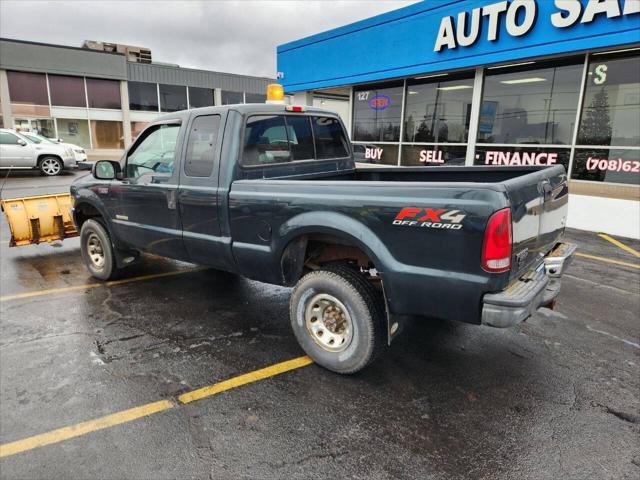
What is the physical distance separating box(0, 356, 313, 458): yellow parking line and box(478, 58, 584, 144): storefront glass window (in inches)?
323

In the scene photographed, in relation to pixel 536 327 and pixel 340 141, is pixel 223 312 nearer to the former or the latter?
pixel 340 141

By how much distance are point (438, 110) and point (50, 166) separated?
1441cm

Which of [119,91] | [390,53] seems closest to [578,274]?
[390,53]

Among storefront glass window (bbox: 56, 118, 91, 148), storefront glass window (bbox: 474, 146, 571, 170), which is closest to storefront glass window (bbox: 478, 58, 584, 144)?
storefront glass window (bbox: 474, 146, 571, 170)

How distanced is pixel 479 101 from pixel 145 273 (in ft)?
27.0

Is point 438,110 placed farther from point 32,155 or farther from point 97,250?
point 32,155

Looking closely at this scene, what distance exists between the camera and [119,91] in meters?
29.9


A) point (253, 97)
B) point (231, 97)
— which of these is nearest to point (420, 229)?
point (231, 97)

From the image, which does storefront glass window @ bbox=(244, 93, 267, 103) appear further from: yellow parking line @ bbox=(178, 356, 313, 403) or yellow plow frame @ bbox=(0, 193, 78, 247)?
yellow parking line @ bbox=(178, 356, 313, 403)

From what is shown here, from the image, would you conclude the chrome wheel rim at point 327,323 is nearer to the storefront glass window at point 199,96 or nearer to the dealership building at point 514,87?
the dealership building at point 514,87

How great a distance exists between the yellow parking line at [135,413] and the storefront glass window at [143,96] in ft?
104

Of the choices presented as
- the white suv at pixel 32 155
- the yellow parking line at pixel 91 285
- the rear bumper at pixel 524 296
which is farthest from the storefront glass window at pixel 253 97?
the rear bumper at pixel 524 296

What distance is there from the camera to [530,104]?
9352 millimetres

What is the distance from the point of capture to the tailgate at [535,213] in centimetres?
258
